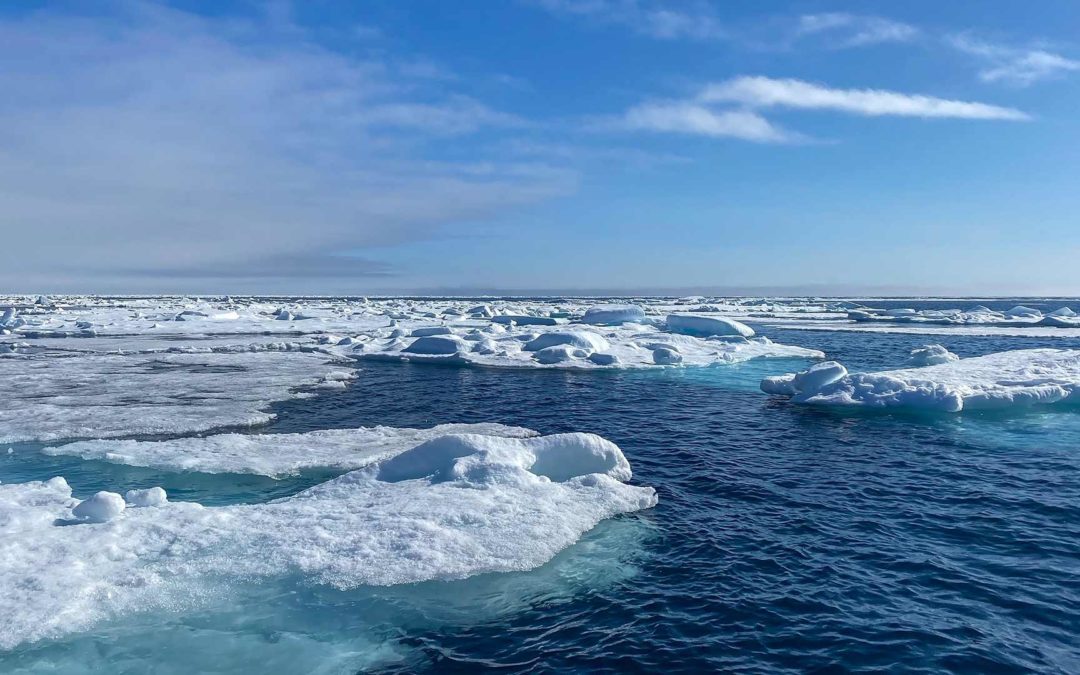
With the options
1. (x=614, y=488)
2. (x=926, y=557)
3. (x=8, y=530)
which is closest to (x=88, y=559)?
(x=8, y=530)

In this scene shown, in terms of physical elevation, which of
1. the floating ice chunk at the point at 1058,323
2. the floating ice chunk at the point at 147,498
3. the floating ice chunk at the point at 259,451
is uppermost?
the floating ice chunk at the point at 1058,323

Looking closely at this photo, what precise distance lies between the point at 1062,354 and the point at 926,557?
2027 centimetres

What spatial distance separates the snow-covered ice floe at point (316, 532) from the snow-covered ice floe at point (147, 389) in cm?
585

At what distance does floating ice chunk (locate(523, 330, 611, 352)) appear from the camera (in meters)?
33.0

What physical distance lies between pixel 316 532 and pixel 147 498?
9.83ft

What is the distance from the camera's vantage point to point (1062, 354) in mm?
23719

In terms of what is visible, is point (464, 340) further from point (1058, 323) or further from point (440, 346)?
point (1058, 323)

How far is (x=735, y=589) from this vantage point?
25.2 ft

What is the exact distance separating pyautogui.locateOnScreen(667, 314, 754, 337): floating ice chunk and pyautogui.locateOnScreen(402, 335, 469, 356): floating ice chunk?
17208mm

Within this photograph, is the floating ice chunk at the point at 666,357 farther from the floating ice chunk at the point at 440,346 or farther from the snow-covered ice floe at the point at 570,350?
the floating ice chunk at the point at 440,346

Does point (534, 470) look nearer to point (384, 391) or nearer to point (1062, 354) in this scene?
point (384, 391)

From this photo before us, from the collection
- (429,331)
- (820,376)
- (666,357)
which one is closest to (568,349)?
(666,357)

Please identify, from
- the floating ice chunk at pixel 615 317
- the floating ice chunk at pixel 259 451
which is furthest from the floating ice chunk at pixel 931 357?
the floating ice chunk at pixel 615 317

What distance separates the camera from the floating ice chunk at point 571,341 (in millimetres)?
33000
